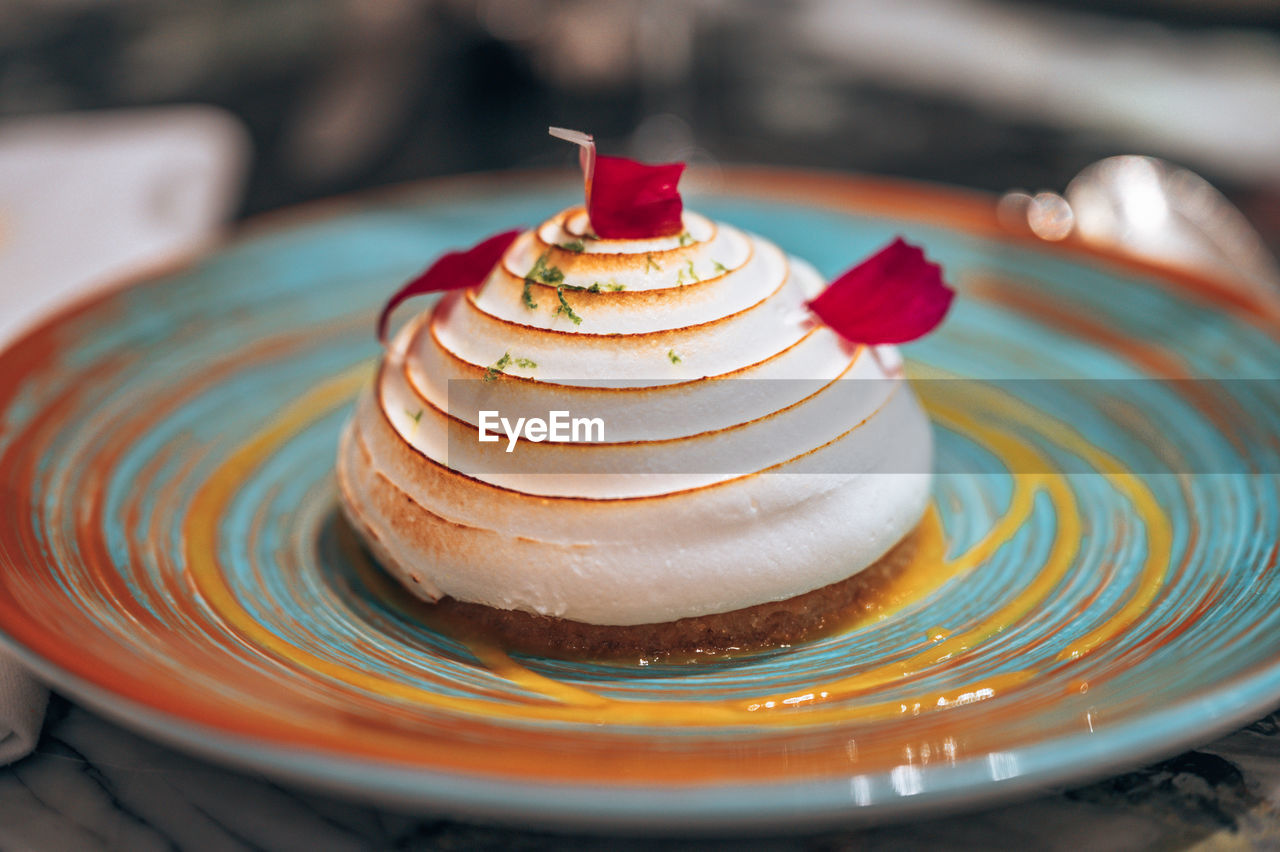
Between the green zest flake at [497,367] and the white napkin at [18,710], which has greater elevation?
the green zest flake at [497,367]

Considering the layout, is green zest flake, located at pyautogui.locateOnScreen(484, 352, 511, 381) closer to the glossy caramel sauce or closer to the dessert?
the dessert

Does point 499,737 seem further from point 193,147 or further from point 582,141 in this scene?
point 193,147

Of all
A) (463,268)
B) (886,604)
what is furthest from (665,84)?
(886,604)

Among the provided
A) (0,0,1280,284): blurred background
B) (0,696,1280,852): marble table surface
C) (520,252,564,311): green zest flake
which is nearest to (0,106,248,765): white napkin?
(0,0,1280,284): blurred background

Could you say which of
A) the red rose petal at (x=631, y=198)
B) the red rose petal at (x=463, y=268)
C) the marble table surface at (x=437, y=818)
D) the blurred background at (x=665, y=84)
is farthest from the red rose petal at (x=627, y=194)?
the blurred background at (x=665, y=84)

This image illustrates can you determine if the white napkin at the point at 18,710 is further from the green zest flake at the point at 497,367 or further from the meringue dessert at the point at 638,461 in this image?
the green zest flake at the point at 497,367

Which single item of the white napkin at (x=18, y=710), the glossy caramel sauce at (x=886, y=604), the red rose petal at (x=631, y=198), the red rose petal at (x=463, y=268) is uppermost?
the red rose petal at (x=631, y=198)
